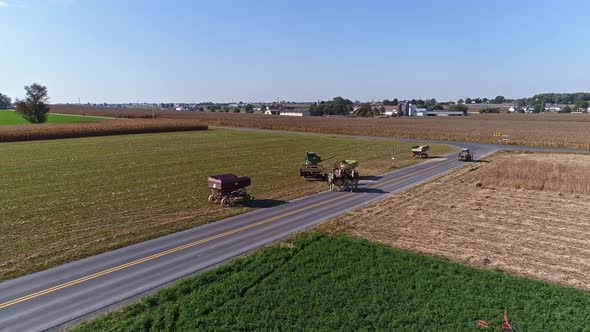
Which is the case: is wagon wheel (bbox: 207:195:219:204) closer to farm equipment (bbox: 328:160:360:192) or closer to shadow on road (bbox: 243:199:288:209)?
shadow on road (bbox: 243:199:288:209)

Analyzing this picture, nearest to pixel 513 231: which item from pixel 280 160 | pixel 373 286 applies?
pixel 373 286

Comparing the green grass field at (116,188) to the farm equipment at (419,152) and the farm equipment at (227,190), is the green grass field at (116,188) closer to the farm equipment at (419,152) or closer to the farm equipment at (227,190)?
the farm equipment at (227,190)

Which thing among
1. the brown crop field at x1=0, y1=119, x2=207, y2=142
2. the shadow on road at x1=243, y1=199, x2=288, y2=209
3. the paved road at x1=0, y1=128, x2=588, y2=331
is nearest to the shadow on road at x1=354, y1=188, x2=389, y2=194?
the paved road at x1=0, y1=128, x2=588, y2=331

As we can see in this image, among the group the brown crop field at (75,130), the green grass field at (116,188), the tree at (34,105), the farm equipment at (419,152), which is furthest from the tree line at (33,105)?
the farm equipment at (419,152)

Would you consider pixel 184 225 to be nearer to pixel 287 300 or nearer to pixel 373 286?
pixel 287 300

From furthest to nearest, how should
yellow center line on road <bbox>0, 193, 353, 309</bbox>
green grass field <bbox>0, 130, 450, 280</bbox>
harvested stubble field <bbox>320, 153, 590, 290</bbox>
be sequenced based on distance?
green grass field <bbox>0, 130, 450, 280</bbox>
harvested stubble field <bbox>320, 153, 590, 290</bbox>
yellow center line on road <bbox>0, 193, 353, 309</bbox>

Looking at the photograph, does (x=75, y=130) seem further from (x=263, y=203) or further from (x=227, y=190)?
(x=263, y=203)
